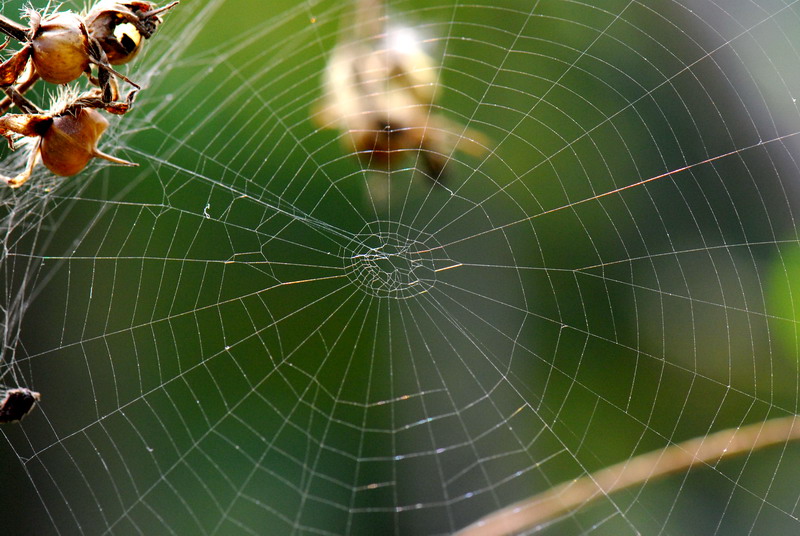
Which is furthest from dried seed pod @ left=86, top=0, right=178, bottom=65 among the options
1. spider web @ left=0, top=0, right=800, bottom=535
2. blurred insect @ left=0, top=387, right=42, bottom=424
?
spider web @ left=0, top=0, right=800, bottom=535

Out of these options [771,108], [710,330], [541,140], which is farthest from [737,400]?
[541,140]

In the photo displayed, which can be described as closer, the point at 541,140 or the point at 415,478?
the point at 541,140

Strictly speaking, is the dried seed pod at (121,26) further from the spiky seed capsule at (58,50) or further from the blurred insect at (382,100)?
the blurred insect at (382,100)

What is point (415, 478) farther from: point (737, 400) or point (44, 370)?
point (44, 370)

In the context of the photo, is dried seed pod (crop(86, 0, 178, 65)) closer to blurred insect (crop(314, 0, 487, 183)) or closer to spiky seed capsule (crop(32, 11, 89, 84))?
spiky seed capsule (crop(32, 11, 89, 84))

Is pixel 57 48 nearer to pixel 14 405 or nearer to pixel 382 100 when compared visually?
pixel 14 405

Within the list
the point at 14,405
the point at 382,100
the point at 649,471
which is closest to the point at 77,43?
the point at 14,405

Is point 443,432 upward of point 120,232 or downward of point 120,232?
downward
